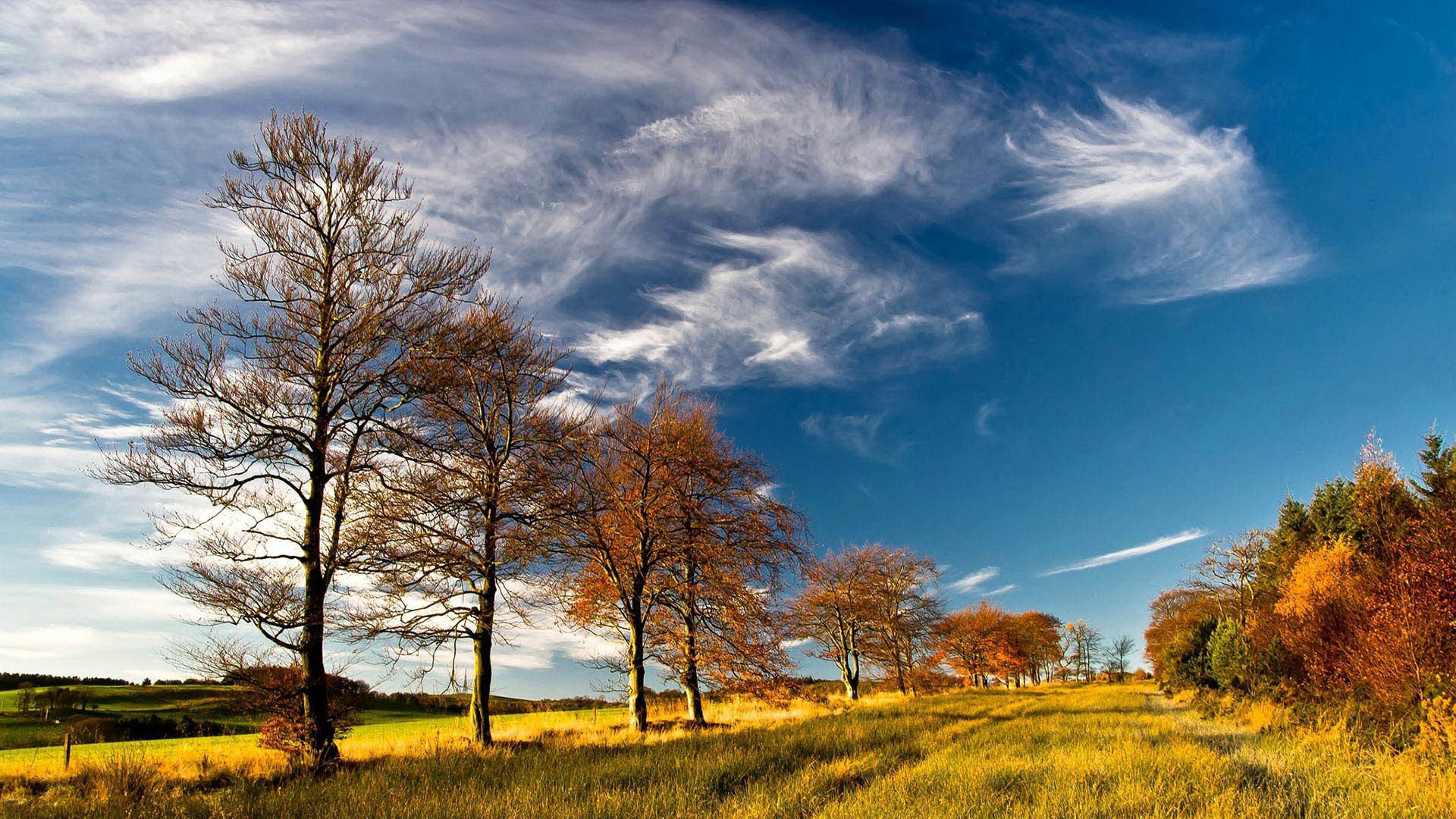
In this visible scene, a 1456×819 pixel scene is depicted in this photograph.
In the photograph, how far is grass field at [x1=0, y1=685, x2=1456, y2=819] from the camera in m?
7.71

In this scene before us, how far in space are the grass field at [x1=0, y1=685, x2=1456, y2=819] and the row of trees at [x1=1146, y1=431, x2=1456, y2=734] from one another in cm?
206

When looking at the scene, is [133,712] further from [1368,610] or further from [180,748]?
[1368,610]

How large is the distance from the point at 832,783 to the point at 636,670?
10996 mm

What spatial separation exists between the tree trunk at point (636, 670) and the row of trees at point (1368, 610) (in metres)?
17.1

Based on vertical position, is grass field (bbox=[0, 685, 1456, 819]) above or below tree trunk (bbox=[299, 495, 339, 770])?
below

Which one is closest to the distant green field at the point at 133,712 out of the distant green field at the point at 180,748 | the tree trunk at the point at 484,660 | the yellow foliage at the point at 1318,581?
the distant green field at the point at 180,748

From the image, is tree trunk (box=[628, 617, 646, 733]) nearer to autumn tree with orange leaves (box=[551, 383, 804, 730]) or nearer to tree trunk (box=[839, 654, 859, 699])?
autumn tree with orange leaves (box=[551, 383, 804, 730])

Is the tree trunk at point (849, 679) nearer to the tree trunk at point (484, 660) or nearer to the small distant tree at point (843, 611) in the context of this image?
the small distant tree at point (843, 611)

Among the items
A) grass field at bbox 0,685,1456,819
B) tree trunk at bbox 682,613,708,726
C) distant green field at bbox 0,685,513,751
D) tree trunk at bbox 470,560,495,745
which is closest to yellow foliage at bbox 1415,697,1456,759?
grass field at bbox 0,685,1456,819

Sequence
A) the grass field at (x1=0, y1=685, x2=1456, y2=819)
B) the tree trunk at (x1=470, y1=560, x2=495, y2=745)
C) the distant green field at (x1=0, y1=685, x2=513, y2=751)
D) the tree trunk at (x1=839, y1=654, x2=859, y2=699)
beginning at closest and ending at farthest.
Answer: the grass field at (x1=0, y1=685, x2=1456, y2=819), the tree trunk at (x1=470, y1=560, x2=495, y2=745), the distant green field at (x1=0, y1=685, x2=513, y2=751), the tree trunk at (x1=839, y1=654, x2=859, y2=699)

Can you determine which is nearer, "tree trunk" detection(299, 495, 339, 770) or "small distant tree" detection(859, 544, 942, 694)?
"tree trunk" detection(299, 495, 339, 770)

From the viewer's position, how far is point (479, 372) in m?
16.8

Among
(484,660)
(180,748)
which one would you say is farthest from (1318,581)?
(180,748)

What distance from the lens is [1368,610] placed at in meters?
15.3
